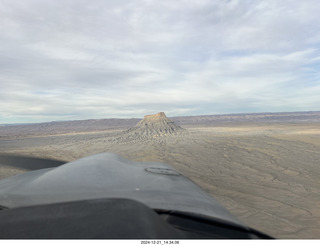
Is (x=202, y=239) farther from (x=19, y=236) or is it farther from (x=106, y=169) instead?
(x=106, y=169)

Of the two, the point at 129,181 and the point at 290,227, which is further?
the point at 290,227

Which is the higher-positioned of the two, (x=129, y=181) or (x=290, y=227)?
(x=129, y=181)

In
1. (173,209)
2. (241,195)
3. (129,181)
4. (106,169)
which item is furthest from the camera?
(241,195)
